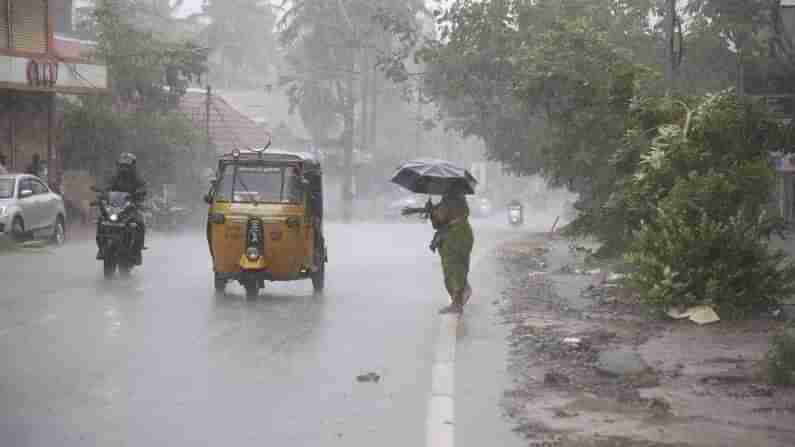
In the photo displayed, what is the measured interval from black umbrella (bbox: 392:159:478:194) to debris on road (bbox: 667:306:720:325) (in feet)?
9.53

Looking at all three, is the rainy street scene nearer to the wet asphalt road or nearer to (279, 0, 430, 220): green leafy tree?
the wet asphalt road

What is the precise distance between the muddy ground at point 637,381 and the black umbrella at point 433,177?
69.0 inches

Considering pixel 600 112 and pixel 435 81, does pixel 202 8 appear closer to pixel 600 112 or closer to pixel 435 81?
pixel 435 81

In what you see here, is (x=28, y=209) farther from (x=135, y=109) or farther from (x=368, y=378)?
(x=135, y=109)

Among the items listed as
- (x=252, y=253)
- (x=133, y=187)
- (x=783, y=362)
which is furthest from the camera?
(x=133, y=187)

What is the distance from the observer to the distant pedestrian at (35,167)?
111ft

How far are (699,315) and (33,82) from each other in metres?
24.7

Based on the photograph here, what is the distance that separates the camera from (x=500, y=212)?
291 ft

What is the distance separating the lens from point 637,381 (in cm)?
995

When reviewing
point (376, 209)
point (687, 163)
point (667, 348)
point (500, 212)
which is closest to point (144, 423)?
point (667, 348)

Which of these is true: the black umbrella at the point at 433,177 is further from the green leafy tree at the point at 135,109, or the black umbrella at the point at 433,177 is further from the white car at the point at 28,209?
the green leafy tree at the point at 135,109

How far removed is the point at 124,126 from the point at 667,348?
106ft

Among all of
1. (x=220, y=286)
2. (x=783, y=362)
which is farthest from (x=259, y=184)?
(x=783, y=362)

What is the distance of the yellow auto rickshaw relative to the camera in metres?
15.8
